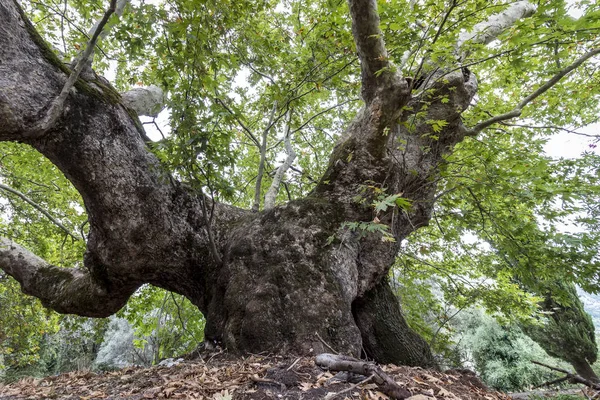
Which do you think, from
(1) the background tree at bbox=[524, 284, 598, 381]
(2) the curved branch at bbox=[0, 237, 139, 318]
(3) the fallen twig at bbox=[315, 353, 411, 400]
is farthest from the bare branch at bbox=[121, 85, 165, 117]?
(1) the background tree at bbox=[524, 284, 598, 381]

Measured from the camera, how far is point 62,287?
12.7 ft

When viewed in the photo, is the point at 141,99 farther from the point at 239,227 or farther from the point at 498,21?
the point at 498,21

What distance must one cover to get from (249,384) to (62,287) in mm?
3509

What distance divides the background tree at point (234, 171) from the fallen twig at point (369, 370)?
0.66m

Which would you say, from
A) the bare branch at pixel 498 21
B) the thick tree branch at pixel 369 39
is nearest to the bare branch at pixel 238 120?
the thick tree branch at pixel 369 39

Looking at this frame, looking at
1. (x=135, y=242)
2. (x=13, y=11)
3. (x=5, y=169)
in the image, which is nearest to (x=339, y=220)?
(x=135, y=242)

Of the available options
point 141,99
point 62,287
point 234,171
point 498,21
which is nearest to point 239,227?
point 234,171

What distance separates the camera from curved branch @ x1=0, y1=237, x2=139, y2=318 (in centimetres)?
366

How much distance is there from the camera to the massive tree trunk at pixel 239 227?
2.59 m

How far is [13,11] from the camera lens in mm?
2535

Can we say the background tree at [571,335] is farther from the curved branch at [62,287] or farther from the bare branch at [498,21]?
the curved branch at [62,287]

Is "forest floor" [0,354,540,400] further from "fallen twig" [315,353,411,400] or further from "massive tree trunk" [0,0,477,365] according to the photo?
"massive tree trunk" [0,0,477,365]

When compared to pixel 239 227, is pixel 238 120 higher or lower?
higher

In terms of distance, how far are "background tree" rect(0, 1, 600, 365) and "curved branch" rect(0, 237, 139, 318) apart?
0.07 feet
